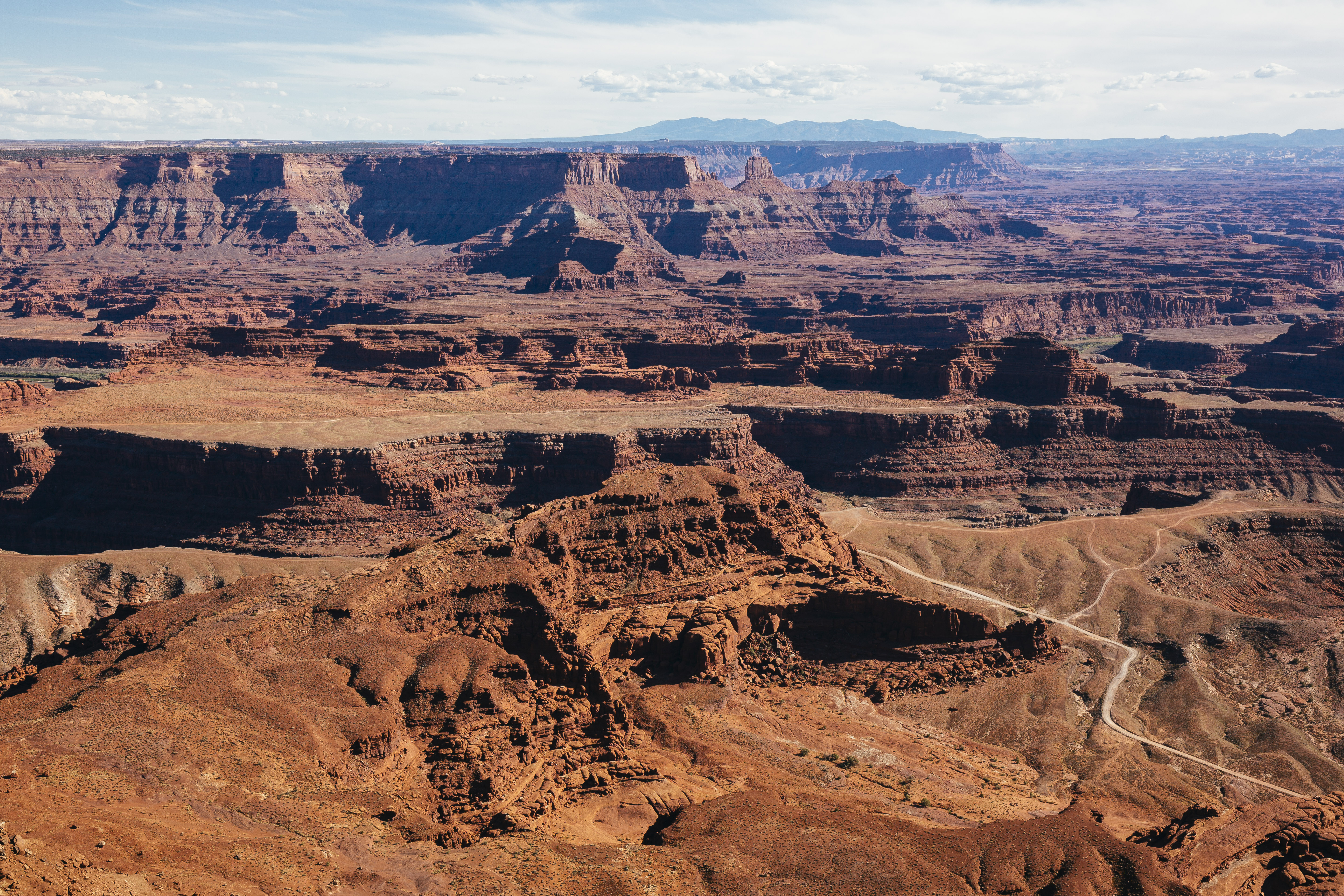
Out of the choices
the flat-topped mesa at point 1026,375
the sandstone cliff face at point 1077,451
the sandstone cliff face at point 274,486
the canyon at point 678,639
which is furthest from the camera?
the flat-topped mesa at point 1026,375

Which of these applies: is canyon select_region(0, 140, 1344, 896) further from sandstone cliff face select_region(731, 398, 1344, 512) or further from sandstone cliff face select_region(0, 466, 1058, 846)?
sandstone cliff face select_region(731, 398, 1344, 512)

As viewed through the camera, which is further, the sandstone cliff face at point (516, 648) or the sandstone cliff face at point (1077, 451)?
the sandstone cliff face at point (1077, 451)

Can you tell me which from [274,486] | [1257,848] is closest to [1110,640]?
[1257,848]

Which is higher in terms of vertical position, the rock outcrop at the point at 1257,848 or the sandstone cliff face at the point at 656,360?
the sandstone cliff face at the point at 656,360

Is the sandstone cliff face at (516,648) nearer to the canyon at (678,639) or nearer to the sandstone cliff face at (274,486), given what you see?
the canyon at (678,639)

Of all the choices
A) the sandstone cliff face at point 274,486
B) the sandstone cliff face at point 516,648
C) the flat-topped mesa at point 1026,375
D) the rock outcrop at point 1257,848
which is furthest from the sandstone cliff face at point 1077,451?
the rock outcrop at point 1257,848

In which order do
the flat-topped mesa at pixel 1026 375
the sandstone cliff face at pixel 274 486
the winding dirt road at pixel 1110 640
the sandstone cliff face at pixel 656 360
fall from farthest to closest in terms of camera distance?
the sandstone cliff face at pixel 656 360, the flat-topped mesa at pixel 1026 375, the sandstone cliff face at pixel 274 486, the winding dirt road at pixel 1110 640

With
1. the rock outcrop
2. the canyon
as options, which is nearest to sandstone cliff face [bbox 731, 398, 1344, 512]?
the canyon

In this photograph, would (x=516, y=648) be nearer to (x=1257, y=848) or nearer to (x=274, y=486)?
(x=1257, y=848)
